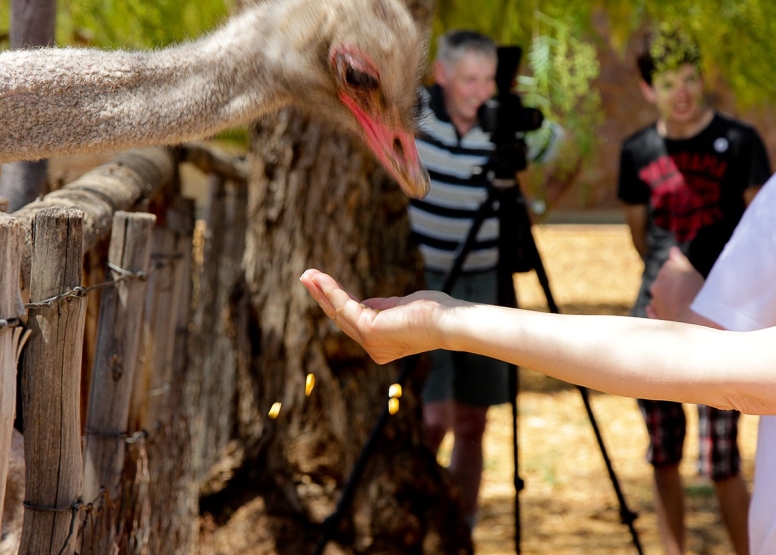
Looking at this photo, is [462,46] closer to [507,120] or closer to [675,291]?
[507,120]

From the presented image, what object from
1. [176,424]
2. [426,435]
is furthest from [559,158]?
[176,424]

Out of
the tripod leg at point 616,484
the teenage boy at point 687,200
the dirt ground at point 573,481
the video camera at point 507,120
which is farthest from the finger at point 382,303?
the dirt ground at point 573,481

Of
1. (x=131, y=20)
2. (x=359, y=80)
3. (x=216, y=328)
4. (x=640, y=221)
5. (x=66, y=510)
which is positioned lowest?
(x=66, y=510)

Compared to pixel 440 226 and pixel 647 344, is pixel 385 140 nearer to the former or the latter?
pixel 647 344

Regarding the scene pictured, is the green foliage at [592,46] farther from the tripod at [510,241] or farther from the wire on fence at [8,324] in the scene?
the wire on fence at [8,324]

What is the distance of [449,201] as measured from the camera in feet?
11.6

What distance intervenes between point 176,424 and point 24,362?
155 cm

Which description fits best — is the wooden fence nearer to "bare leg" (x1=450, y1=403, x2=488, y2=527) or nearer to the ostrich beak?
the ostrich beak

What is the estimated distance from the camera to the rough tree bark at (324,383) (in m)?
3.14

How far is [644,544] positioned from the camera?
13.1 ft

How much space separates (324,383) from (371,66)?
4.90 ft

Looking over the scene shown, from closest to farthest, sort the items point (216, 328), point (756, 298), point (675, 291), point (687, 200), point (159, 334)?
point (756, 298) < point (675, 291) < point (159, 334) < point (687, 200) < point (216, 328)

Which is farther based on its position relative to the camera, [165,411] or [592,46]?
[592,46]

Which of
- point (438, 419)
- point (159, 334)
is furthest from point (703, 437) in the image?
point (159, 334)
